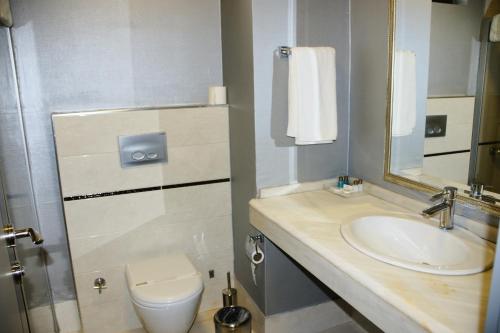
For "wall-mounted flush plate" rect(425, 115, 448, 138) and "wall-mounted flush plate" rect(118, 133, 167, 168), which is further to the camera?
"wall-mounted flush plate" rect(118, 133, 167, 168)

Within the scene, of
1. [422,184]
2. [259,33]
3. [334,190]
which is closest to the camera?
[422,184]

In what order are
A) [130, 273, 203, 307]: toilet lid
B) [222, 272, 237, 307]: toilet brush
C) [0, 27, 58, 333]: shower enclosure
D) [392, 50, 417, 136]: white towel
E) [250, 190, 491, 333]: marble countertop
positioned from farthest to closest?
1. [222, 272, 237, 307]: toilet brush
2. [130, 273, 203, 307]: toilet lid
3. [392, 50, 417, 136]: white towel
4. [0, 27, 58, 333]: shower enclosure
5. [250, 190, 491, 333]: marble countertop

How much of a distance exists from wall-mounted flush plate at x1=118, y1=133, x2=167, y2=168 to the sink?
47.8 inches

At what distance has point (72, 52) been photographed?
2154 mm

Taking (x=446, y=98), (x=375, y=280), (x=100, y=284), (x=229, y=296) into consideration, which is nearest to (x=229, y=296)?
(x=229, y=296)

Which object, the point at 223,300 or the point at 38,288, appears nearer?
the point at 38,288

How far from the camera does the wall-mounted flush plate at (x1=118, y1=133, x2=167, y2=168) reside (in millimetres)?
2240

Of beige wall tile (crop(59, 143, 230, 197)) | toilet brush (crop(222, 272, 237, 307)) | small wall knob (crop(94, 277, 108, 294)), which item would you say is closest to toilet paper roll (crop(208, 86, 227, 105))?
beige wall tile (crop(59, 143, 230, 197))

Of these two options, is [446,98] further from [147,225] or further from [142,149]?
[147,225]

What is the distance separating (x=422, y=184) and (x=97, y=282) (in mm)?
1887

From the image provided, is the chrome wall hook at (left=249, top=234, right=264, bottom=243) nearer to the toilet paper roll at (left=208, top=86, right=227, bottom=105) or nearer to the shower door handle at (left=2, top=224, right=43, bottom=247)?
the toilet paper roll at (left=208, top=86, right=227, bottom=105)

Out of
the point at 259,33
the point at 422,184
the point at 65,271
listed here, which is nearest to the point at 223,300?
the point at 65,271

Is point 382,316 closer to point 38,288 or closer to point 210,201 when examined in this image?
point 210,201

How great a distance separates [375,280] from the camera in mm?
1203
